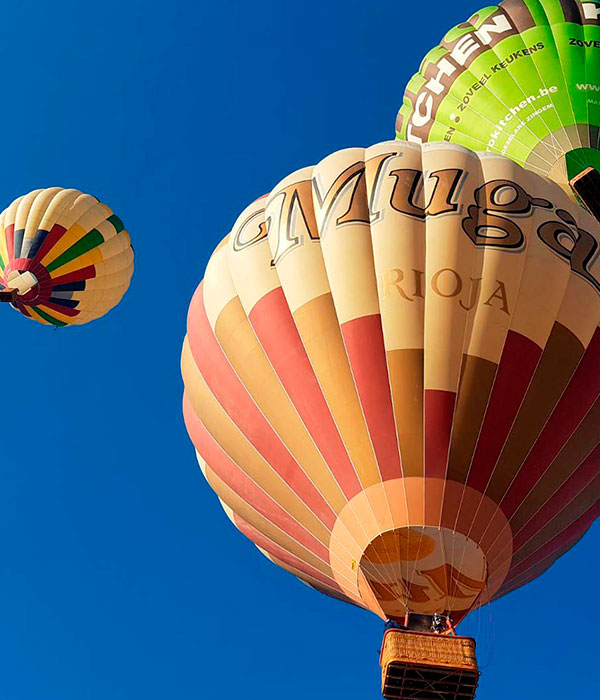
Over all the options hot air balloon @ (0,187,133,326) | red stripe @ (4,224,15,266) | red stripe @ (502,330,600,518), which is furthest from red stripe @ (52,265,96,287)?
red stripe @ (502,330,600,518)

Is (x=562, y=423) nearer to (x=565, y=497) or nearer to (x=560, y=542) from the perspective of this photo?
(x=565, y=497)

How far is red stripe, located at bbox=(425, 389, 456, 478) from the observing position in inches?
300

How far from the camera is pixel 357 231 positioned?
8.51 metres

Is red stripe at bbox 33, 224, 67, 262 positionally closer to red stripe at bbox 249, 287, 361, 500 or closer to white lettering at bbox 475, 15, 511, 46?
white lettering at bbox 475, 15, 511, 46

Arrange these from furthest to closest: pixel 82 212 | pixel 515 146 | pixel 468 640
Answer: pixel 82 212
pixel 515 146
pixel 468 640

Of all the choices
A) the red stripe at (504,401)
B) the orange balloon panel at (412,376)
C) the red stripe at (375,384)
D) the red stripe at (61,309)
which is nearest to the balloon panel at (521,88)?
the orange balloon panel at (412,376)

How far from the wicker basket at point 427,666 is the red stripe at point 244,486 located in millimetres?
1247

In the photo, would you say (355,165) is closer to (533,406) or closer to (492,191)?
(492,191)

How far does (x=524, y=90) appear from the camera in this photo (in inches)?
520

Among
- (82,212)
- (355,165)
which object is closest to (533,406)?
(355,165)

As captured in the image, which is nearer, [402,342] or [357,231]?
[402,342]

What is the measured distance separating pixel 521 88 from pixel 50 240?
9237 millimetres

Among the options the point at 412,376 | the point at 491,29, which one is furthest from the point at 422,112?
the point at 412,376

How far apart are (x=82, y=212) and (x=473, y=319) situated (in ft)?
38.9
